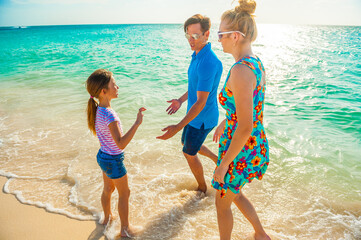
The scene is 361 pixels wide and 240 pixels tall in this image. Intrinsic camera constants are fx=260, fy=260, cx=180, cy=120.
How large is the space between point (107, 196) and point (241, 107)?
80.1 inches

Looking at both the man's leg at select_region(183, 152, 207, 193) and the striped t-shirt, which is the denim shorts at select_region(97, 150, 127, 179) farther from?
the man's leg at select_region(183, 152, 207, 193)

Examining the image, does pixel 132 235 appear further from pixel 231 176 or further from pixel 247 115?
pixel 247 115

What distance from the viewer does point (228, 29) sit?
77.8 inches

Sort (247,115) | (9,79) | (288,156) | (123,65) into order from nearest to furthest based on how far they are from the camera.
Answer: (247,115), (288,156), (9,79), (123,65)

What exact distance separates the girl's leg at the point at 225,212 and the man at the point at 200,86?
851 mm

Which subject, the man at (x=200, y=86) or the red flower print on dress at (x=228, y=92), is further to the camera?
the man at (x=200, y=86)

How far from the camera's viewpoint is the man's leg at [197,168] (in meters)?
3.52

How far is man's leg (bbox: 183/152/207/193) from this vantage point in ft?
11.5

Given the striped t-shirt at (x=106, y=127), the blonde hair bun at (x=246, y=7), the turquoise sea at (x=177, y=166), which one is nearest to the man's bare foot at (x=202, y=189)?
the turquoise sea at (x=177, y=166)

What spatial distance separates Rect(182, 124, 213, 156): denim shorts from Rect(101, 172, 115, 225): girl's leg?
1.04 meters

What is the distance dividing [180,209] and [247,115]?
2.19 m

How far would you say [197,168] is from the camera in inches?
143

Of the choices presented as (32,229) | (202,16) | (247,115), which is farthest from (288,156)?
(32,229)

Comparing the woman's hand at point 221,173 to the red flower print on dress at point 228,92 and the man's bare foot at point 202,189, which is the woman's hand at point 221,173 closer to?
the red flower print on dress at point 228,92
